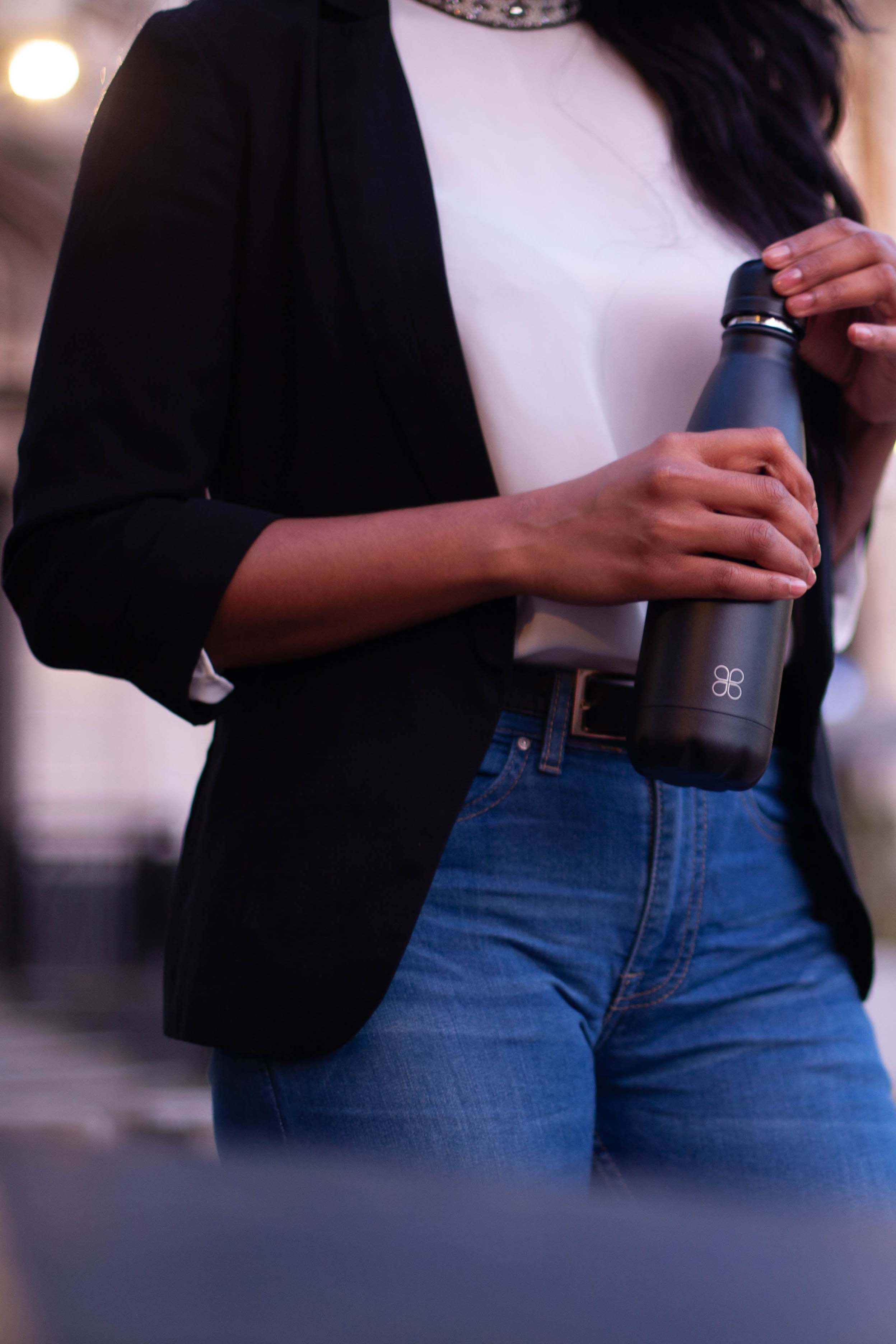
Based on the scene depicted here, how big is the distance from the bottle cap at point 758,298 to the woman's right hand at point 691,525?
14 centimetres

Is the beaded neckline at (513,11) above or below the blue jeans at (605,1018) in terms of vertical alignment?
above

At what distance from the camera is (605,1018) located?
77 centimetres

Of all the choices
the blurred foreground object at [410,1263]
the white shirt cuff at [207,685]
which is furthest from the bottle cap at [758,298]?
the blurred foreground object at [410,1263]

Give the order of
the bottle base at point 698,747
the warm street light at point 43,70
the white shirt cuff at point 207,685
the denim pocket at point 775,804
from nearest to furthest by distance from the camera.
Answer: the bottle base at point 698,747 < the white shirt cuff at point 207,685 < the denim pocket at point 775,804 < the warm street light at point 43,70

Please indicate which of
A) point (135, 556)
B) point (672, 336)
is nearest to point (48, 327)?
point (135, 556)

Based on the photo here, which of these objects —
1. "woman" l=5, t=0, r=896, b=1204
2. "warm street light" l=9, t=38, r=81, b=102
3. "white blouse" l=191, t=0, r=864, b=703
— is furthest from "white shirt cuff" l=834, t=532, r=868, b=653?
"warm street light" l=9, t=38, r=81, b=102

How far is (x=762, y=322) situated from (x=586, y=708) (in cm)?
27

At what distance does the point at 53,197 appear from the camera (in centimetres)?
499

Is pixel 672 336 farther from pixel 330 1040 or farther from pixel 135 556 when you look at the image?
pixel 330 1040

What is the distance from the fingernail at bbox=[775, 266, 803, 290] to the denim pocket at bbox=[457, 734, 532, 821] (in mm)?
329

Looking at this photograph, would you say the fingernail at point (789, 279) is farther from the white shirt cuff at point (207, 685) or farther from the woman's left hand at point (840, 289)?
the white shirt cuff at point (207, 685)

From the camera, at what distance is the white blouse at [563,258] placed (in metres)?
0.78

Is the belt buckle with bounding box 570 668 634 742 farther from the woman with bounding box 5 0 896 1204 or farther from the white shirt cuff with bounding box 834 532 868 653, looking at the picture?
the white shirt cuff with bounding box 834 532 868 653

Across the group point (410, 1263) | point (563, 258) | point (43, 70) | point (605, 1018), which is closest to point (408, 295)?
point (563, 258)
